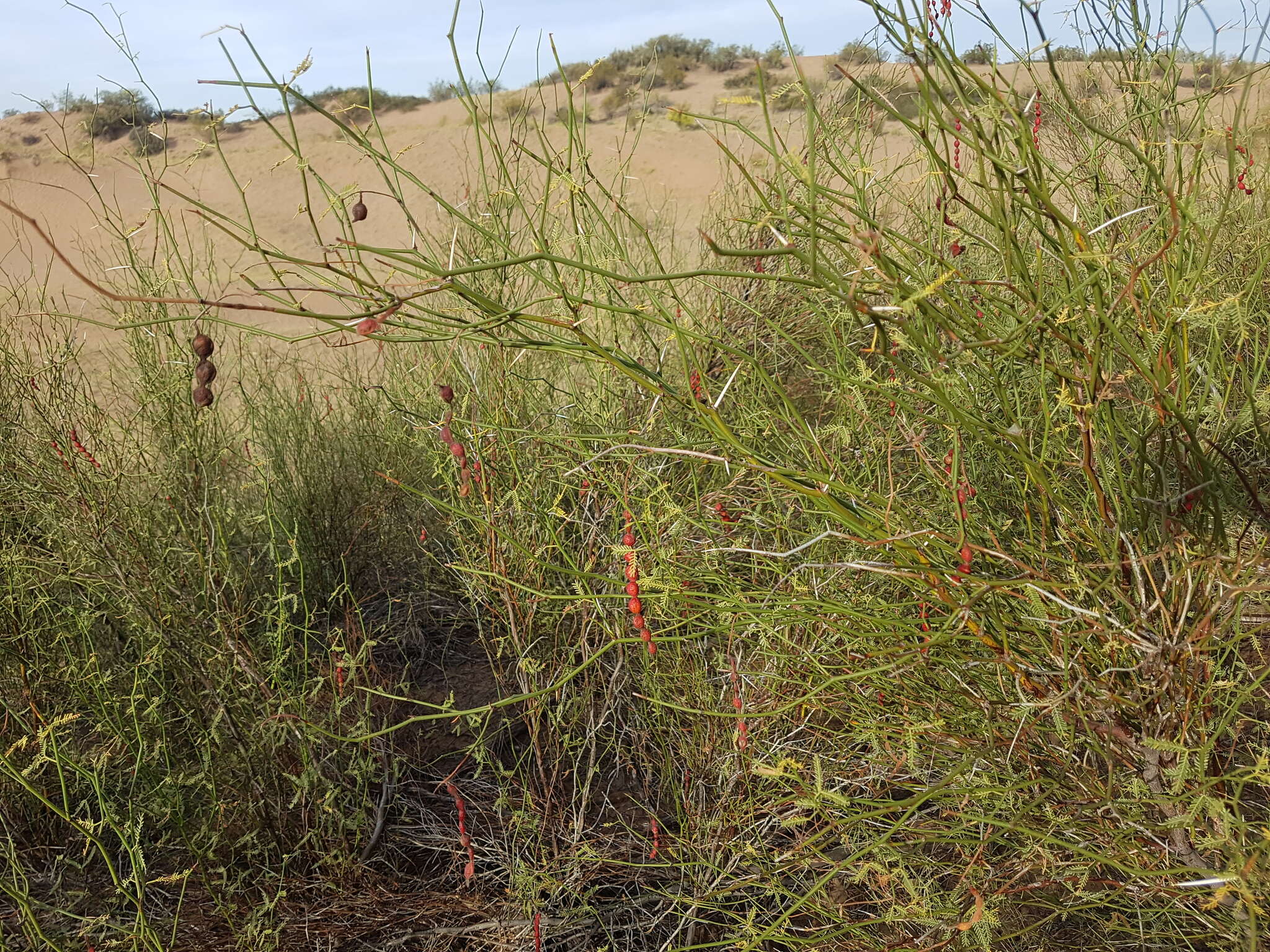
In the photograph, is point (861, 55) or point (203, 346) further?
point (861, 55)

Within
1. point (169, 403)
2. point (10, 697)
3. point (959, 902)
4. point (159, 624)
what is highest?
point (169, 403)

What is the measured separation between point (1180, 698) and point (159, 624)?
1.92 m

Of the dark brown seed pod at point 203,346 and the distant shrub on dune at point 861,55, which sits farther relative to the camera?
the distant shrub on dune at point 861,55

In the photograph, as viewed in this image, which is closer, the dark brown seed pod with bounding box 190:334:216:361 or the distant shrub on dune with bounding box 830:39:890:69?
the dark brown seed pod with bounding box 190:334:216:361

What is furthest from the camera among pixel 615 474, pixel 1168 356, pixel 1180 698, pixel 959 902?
pixel 615 474

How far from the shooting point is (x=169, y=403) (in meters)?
2.21

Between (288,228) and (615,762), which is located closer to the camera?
(615,762)

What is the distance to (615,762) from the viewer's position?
99.0 inches

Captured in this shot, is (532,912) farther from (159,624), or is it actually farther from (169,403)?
(169,403)

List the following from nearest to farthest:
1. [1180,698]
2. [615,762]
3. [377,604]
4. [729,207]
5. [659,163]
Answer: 1. [1180,698]
2. [615,762]
3. [377,604]
4. [729,207]
5. [659,163]

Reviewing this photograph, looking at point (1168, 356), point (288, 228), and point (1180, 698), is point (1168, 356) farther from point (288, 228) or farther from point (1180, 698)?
point (288, 228)

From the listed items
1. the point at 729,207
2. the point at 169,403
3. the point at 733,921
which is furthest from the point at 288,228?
the point at 733,921

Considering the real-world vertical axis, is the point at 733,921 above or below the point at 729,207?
below

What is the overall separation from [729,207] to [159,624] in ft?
8.49
